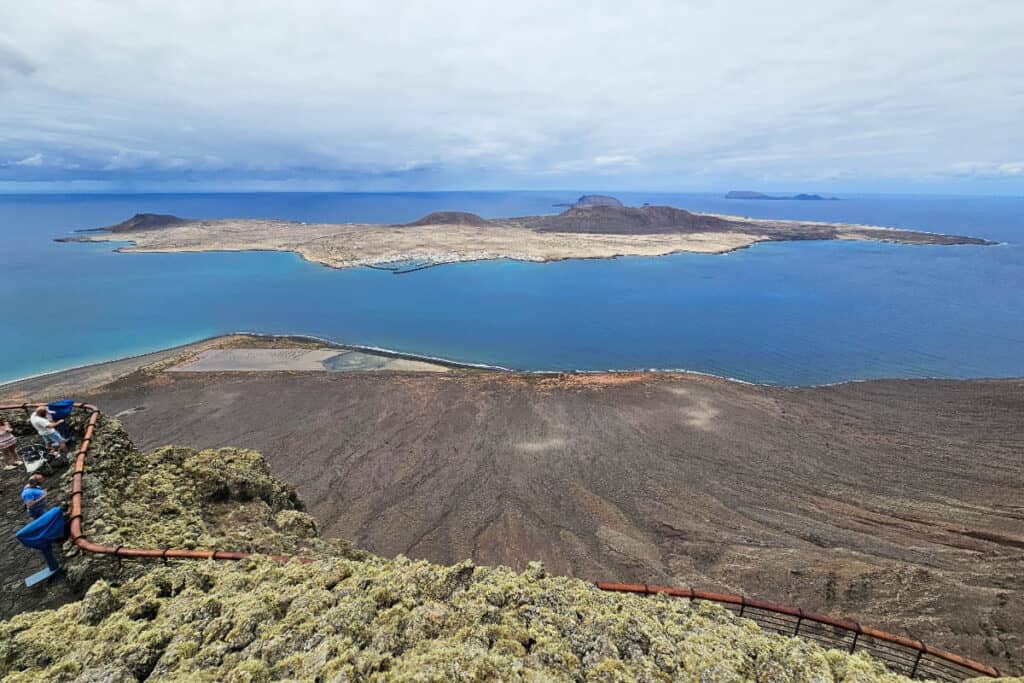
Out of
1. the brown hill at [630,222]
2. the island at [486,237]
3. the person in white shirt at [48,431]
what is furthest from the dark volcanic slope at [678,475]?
the brown hill at [630,222]

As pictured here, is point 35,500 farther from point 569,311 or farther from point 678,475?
point 569,311

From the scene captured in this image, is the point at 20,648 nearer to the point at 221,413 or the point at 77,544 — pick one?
the point at 77,544

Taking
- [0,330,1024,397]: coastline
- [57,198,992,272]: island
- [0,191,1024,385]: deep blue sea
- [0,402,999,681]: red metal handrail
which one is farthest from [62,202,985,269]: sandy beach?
[0,402,999,681]: red metal handrail

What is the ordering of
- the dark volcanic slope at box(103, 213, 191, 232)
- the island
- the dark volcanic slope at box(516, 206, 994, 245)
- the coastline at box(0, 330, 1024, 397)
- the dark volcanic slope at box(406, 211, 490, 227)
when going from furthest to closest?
1. the dark volcanic slope at box(103, 213, 191, 232)
2. the dark volcanic slope at box(406, 211, 490, 227)
3. the dark volcanic slope at box(516, 206, 994, 245)
4. the island
5. the coastline at box(0, 330, 1024, 397)

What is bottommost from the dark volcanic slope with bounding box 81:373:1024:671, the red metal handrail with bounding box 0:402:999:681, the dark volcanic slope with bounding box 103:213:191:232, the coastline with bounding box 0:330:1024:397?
the dark volcanic slope with bounding box 81:373:1024:671

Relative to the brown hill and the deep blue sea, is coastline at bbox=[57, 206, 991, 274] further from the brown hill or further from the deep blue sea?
the deep blue sea
